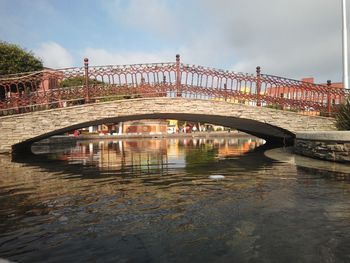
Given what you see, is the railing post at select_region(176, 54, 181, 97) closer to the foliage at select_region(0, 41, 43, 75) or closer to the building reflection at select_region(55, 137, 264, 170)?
the building reflection at select_region(55, 137, 264, 170)

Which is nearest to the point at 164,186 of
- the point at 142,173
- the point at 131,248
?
the point at 142,173

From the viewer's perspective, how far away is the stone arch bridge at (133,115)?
13.9 metres

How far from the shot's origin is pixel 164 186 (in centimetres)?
688

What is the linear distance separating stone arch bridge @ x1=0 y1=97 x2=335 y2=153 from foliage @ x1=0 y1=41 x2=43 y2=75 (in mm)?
7464

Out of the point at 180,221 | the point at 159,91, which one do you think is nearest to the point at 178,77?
the point at 159,91

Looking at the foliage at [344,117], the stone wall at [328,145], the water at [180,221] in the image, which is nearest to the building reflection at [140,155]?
the stone wall at [328,145]

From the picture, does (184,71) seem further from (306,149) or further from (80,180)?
(80,180)

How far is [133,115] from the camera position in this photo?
14.5m

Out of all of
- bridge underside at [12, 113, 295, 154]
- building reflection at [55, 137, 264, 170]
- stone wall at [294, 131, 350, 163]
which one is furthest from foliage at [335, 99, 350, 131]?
building reflection at [55, 137, 264, 170]

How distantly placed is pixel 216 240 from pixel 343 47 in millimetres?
15816

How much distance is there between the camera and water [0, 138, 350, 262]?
3170mm

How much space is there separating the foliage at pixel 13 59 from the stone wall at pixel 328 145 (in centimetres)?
1747

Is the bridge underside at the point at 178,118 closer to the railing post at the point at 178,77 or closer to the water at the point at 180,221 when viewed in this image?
the railing post at the point at 178,77

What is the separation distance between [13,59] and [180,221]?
1974 centimetres
